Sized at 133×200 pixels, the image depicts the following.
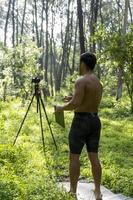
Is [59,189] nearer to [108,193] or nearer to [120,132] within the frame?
[108,193]

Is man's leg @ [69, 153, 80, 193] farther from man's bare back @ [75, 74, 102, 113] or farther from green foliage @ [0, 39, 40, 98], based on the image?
green foliage @ [0, 39, 40, 98]

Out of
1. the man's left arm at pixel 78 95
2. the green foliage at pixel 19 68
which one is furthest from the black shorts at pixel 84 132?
the green foliage at pixel 19 68

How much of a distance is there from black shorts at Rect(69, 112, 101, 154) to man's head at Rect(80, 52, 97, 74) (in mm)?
637

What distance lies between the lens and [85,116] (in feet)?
21.1

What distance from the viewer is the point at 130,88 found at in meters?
19.6

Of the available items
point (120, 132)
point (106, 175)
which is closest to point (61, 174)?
point (106, 175)

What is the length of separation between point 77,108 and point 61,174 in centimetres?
259

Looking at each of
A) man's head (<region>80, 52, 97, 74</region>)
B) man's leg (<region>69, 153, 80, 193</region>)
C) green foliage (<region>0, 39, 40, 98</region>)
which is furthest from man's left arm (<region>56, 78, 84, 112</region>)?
green foliage (<region>0, 39, 40, 98</region>)

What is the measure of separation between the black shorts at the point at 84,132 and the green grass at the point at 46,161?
0.66m

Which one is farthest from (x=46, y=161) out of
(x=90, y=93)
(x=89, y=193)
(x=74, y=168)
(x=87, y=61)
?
(x=87, y=61)

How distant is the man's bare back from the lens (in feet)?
20.9

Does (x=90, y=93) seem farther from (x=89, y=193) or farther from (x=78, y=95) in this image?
(x=89, y=193)

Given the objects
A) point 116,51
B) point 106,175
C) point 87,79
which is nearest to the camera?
point 87,79

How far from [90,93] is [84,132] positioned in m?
0.56
